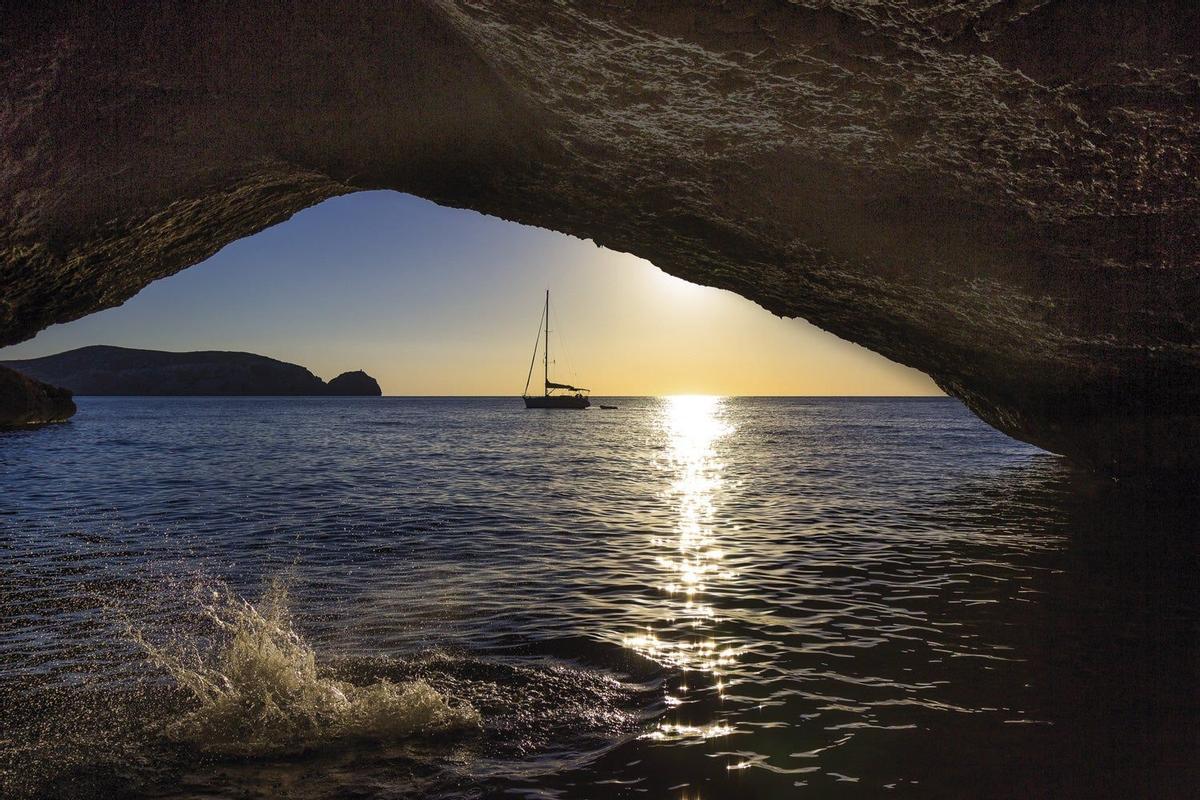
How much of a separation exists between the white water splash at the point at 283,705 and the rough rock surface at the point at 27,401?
54030 millimetres

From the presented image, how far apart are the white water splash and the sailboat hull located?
102889 mm

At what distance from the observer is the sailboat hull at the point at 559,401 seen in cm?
11006

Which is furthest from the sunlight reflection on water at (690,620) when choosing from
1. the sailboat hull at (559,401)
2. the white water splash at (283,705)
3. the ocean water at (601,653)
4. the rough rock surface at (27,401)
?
the sailboat hull at (559,401)

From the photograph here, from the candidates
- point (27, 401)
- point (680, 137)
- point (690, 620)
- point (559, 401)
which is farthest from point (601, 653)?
point (559, 401)

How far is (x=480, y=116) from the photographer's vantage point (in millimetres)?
7926

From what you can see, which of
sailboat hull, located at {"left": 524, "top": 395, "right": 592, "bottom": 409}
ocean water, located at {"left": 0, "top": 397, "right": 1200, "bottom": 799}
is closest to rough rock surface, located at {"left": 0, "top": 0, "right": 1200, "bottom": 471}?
ocean water, located at {"left": 0, "top": 397, "right": 1200, "bottom": 799}

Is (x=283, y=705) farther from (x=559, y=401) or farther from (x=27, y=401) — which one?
(x=559, y=401)

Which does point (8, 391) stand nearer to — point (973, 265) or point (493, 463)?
point (493, 463)

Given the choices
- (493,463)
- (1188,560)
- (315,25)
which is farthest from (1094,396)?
(493,463)

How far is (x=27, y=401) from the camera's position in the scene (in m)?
50.6

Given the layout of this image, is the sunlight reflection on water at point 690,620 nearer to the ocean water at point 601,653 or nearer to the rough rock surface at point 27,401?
the ocean water at point 601,653

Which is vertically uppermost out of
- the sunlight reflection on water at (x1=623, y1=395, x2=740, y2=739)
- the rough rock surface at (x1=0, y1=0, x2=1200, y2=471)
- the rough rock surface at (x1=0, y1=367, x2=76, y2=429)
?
the rough rock surface at (x1=0, y1=0, x2=1200, y2=471)

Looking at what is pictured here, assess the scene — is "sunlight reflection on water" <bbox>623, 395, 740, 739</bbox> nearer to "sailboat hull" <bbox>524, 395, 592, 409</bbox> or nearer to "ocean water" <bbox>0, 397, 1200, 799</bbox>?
"ocean water" <bbox>0, 397, 1200, 799</bbox>

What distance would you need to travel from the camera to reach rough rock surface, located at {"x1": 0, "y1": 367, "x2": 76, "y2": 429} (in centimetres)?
4827
